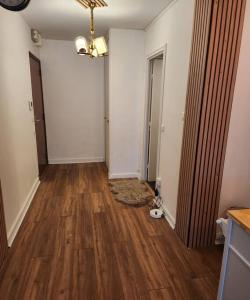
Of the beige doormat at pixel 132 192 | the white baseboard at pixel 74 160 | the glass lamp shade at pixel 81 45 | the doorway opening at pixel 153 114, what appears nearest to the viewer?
the glass lamp shade at pixel 81 45

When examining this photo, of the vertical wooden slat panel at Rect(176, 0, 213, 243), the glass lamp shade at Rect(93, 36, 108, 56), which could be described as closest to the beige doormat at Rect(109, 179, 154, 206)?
the vertical wooden slat panel at Rect(176, 0, 213, 243)

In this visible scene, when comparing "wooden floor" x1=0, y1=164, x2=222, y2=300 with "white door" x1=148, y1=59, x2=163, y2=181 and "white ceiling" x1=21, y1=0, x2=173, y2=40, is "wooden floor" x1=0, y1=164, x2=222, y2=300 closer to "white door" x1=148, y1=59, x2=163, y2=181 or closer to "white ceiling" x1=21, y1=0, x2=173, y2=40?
"white door" x1=148, y1=59, x2=163, y2=181

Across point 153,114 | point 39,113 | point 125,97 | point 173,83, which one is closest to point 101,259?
point 173,83

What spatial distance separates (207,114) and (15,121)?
81.8 inches

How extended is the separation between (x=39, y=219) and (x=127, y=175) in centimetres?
181

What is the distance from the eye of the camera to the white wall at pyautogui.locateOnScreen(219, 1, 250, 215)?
1.87m

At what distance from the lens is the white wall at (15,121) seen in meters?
2.21

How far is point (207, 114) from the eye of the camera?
1900mm

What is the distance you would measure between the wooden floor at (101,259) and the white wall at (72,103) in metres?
1.89

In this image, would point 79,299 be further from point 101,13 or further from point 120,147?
point 101,13

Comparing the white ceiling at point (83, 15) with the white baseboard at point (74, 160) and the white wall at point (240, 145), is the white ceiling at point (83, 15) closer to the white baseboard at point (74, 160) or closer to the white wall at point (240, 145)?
the white wall at point (240, 145)

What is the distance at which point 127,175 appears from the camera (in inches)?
161

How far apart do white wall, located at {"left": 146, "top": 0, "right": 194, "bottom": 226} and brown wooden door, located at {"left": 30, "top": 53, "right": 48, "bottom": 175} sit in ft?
7.04

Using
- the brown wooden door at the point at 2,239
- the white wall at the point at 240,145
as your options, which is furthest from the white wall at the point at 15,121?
the white wall at the point at 240,145
